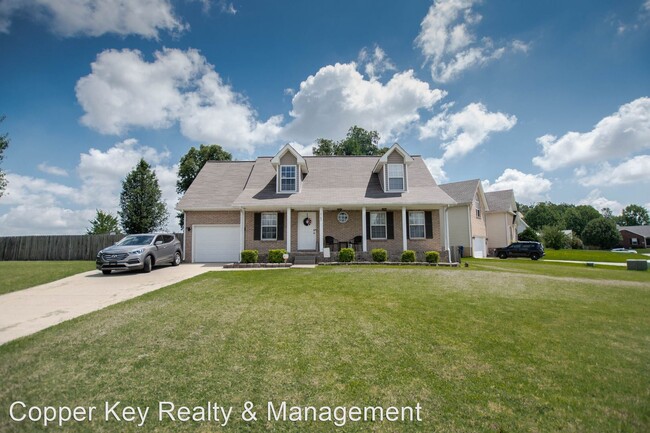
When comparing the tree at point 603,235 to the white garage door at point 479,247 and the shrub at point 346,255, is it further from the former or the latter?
the shrub at point 346,255

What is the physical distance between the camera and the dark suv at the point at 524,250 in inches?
984

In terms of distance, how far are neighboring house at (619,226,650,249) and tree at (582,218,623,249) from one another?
1224cm

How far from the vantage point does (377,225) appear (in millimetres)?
17766

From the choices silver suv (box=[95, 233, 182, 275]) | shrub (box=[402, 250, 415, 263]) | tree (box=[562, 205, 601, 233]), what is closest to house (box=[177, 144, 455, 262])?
shrub (box=[402, 250, 415, 263])

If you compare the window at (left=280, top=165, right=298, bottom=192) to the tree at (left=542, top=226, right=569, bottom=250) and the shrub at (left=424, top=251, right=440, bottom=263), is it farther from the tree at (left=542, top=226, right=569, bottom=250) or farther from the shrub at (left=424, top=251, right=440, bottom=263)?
the tree at (left=542, top=226, right=569, bottom=250)

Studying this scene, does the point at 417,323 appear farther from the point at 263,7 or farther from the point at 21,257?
the point at 21,257

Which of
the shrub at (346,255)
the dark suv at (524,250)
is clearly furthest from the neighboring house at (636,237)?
the shrub at (346,255)

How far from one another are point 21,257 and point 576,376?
103 ft

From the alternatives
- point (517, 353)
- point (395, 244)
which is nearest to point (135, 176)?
point (395, 244)

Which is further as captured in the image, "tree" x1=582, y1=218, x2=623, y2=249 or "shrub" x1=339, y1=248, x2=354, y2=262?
"tree" x1=582, y1=218, x2=623, y2=249

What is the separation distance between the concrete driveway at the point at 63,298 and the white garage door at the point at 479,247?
80.6 feet

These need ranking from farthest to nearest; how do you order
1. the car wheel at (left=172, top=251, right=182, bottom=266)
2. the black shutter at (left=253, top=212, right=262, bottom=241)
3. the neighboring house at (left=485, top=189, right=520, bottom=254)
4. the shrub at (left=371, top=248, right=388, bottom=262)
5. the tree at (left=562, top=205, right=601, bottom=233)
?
the tree at (left=562, top=205, right=601, bottom=233), the neighboring house at (left=485, top=189, right=520, bottom=254), the black shutter at (left=253, top=212, right=262, bottom=241), the shrub at (left=371, top=248, right=388, bottom=262), the car wheel at (left=172, top=251, right=182, bottom=266)

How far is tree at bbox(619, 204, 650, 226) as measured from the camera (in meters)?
→ 89.4

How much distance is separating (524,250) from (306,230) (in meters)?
19.8
